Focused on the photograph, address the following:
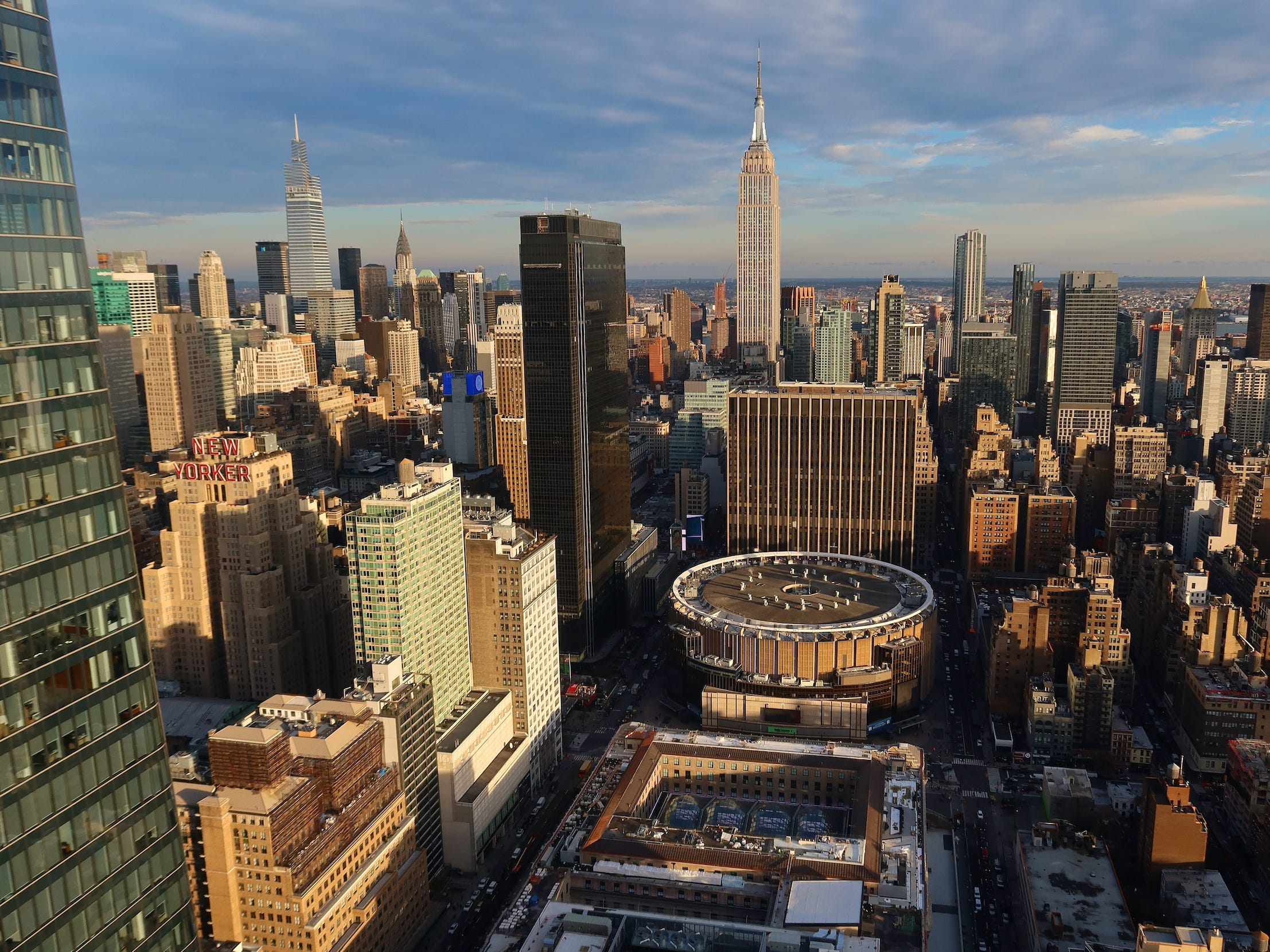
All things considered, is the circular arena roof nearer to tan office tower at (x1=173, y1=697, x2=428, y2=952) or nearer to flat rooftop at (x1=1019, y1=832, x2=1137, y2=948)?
flat rooftop at (x1=1019, y1=832, x2=1137, y2=948)

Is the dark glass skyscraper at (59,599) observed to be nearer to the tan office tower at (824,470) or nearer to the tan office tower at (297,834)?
the tan office tower at (297,834)

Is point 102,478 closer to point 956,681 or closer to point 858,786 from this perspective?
point 858,786

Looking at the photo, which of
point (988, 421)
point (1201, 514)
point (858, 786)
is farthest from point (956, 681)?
point (988, 421)

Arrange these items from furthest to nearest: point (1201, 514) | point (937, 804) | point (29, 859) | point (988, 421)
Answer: point (988, 421), point (1201, 514), point (937, 804), point (29, 859)

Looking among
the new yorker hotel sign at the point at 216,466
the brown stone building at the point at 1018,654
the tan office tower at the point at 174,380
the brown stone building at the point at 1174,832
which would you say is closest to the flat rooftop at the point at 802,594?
the brown stone building at the point at 1018,654

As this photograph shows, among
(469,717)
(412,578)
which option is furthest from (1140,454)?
(412,578)

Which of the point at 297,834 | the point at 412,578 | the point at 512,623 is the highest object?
the point at 412,578

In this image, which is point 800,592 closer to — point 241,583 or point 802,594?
point 802,594
